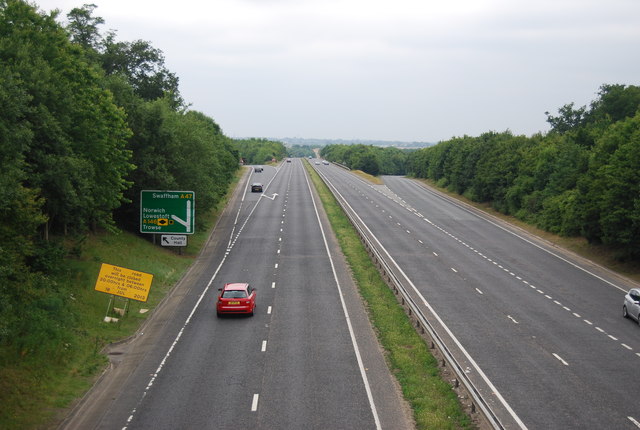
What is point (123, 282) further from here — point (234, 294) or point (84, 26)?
point (84, 26)

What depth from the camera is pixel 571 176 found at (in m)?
61.7

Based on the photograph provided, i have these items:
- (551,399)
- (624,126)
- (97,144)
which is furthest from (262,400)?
(624,126)

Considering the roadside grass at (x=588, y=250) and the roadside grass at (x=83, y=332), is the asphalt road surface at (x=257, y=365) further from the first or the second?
the roadside grass at (x=588, y=250)

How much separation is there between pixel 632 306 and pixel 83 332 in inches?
968

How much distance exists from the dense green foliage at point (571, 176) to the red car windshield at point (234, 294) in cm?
2587

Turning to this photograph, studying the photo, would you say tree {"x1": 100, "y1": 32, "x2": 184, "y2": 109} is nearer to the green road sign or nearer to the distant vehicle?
the green road sign

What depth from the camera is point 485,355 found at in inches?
A: 956

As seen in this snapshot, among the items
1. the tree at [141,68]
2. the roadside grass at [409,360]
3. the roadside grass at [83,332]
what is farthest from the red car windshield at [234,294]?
the tree at [141,68]

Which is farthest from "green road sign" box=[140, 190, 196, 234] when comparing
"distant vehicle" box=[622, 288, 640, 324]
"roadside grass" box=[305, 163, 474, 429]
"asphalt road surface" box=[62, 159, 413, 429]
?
"distant vehicle" box=[622, 288, 640, 324]

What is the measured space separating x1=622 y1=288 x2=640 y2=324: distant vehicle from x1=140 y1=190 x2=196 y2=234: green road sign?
26190 mm

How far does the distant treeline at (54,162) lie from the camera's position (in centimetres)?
2264

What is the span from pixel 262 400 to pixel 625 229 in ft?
107

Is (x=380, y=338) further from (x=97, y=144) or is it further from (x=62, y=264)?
(x=97, y=144)

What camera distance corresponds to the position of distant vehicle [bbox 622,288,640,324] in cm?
2983
